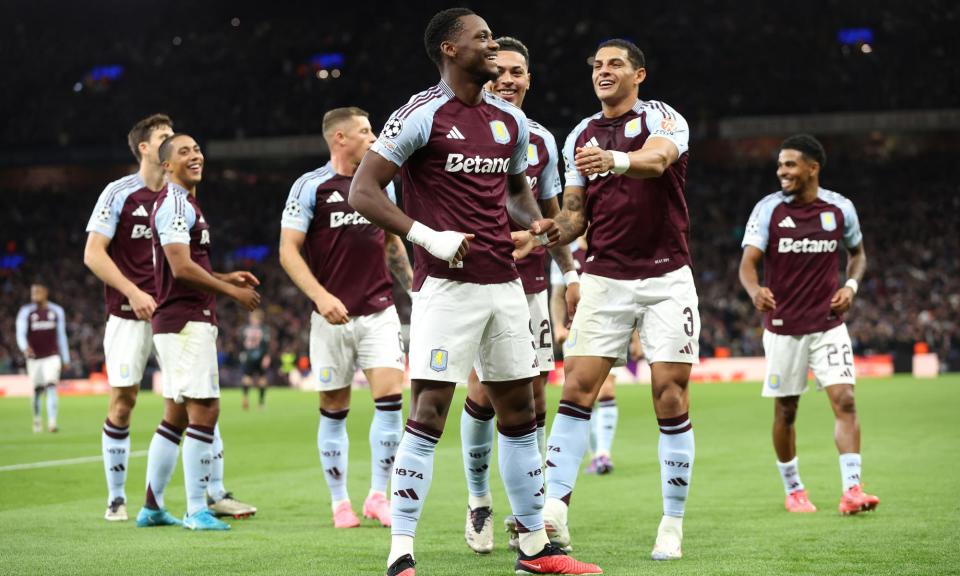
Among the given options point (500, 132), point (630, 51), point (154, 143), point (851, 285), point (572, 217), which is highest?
point (630, 51)

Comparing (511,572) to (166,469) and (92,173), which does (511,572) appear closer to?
(166,469)

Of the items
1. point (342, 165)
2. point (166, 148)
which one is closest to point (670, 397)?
point (342, 165)

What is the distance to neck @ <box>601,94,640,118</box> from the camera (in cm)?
680

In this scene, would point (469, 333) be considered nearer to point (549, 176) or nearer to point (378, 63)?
point (549, 176)

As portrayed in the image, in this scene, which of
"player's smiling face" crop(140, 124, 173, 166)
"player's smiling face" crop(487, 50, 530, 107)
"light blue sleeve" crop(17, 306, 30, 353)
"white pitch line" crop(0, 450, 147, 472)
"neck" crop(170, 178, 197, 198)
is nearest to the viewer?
"player's smiling face" crop(487, 50, 530, 107)

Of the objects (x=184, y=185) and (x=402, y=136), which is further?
(x=184, y=185)

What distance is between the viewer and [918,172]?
44500 millimetres

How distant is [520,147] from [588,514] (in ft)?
11.4

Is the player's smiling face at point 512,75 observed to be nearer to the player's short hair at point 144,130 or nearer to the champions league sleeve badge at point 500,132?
the champions league sleeve badge at point 500,132

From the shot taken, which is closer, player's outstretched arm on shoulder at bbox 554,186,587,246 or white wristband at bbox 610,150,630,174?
white wristband at bbox 610,150,630,174

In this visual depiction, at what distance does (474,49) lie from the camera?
550 centimetres

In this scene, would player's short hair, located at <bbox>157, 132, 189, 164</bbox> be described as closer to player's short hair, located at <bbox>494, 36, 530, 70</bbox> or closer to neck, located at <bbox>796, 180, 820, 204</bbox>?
player's short hair, located at <bbox>494, 36, 530, 70</bbox>

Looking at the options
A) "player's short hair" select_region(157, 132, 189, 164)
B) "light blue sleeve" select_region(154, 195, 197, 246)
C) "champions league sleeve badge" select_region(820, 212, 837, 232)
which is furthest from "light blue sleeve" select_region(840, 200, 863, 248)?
"player's short hair" select_region(157, 132, 189, 164)

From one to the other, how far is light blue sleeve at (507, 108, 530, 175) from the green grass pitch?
2063 mm
